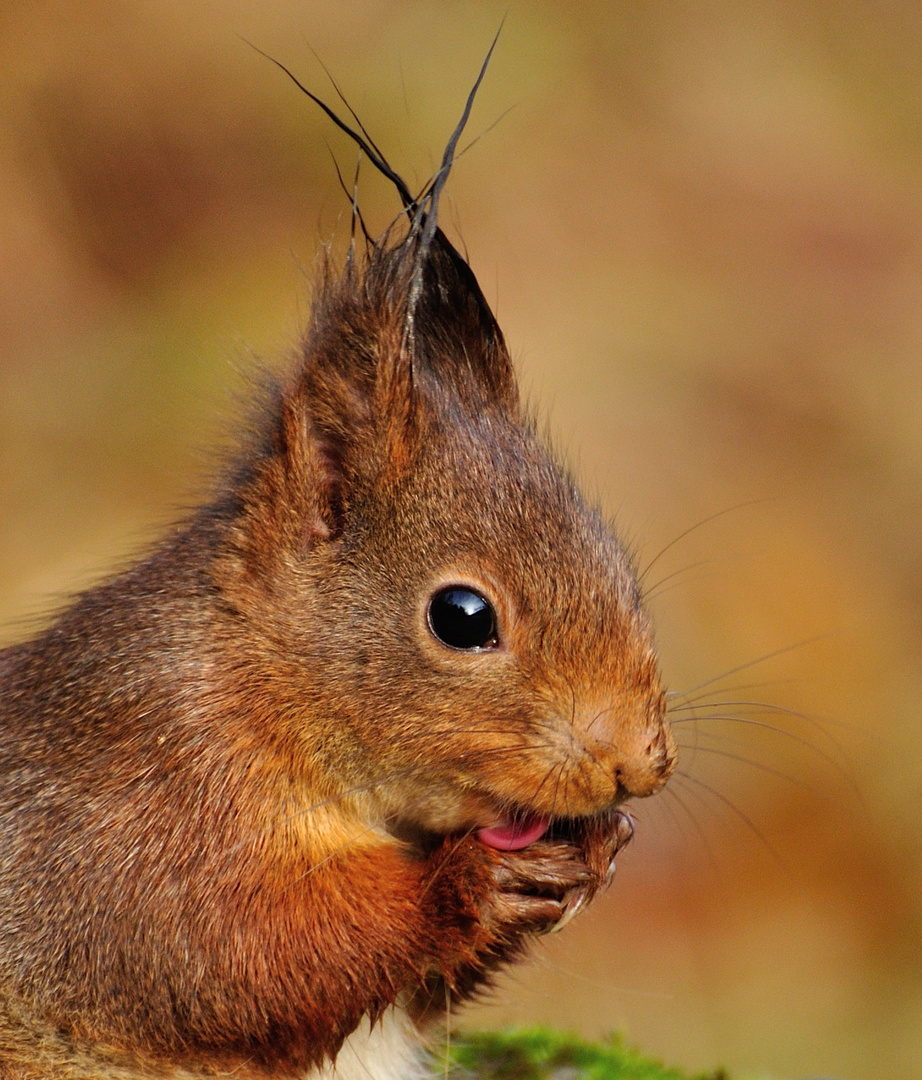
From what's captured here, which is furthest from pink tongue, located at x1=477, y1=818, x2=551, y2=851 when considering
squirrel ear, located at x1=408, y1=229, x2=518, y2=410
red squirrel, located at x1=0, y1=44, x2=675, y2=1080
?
squirrel ear, located at x1=408, y1=229, x2=518, y2=410

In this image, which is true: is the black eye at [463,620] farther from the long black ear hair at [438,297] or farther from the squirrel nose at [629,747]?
the long black ear hair at [438,297]

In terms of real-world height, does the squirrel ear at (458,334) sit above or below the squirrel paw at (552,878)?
above

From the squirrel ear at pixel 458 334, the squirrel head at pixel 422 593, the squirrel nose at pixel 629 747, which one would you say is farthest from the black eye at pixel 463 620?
the squirrel ear at pixel 458 334

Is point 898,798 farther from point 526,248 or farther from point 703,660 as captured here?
point 526,248

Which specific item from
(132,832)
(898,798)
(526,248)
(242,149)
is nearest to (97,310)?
(242,149)

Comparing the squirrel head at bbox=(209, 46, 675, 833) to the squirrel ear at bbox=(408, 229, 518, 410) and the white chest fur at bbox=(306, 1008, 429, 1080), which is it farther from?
the white chest fur at bbox=(306, 1008, 429, 1080)

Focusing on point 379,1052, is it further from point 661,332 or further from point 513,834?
point 661,332

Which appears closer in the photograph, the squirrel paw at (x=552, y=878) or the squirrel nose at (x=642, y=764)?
the squirrel nose at (x=642, y=764)
